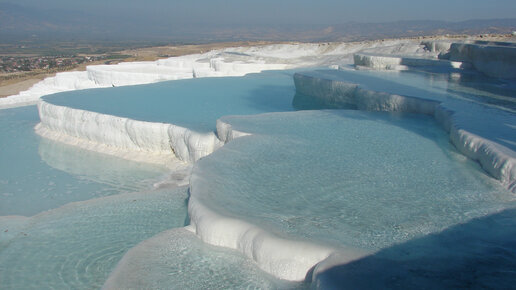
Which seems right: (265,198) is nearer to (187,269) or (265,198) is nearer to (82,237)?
(187,269)

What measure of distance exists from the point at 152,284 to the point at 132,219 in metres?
1.60

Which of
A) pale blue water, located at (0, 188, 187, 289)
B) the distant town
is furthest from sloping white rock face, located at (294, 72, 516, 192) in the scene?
the distant town

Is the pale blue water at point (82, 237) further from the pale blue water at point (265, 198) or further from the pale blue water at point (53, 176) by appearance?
the pale blue water at point (53, 176)

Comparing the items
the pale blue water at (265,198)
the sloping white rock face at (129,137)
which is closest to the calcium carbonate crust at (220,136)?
the sloping white rock face at (129,137)

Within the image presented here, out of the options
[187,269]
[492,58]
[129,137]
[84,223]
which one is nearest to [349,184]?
[187,269]

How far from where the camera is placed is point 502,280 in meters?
2.26

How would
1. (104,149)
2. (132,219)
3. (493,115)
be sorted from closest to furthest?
(132,219), (493,115), (104,149)

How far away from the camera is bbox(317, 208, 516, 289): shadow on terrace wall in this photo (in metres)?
2.24

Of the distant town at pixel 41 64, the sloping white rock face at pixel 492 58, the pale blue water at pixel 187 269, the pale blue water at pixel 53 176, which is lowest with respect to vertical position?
the pale blue water at pixel 53 176

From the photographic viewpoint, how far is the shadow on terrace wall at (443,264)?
2.24 m

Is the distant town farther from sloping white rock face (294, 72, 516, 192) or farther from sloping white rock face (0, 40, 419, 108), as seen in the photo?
sloping white rock face (294, 72, 516, 192)

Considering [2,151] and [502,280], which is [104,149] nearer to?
[2,151]

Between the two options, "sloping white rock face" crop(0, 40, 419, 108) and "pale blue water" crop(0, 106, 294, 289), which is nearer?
"pale blue water" crop(0, 106, 294, 289)

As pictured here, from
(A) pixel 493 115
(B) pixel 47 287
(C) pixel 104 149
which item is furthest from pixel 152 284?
(C) pixel 104 149
